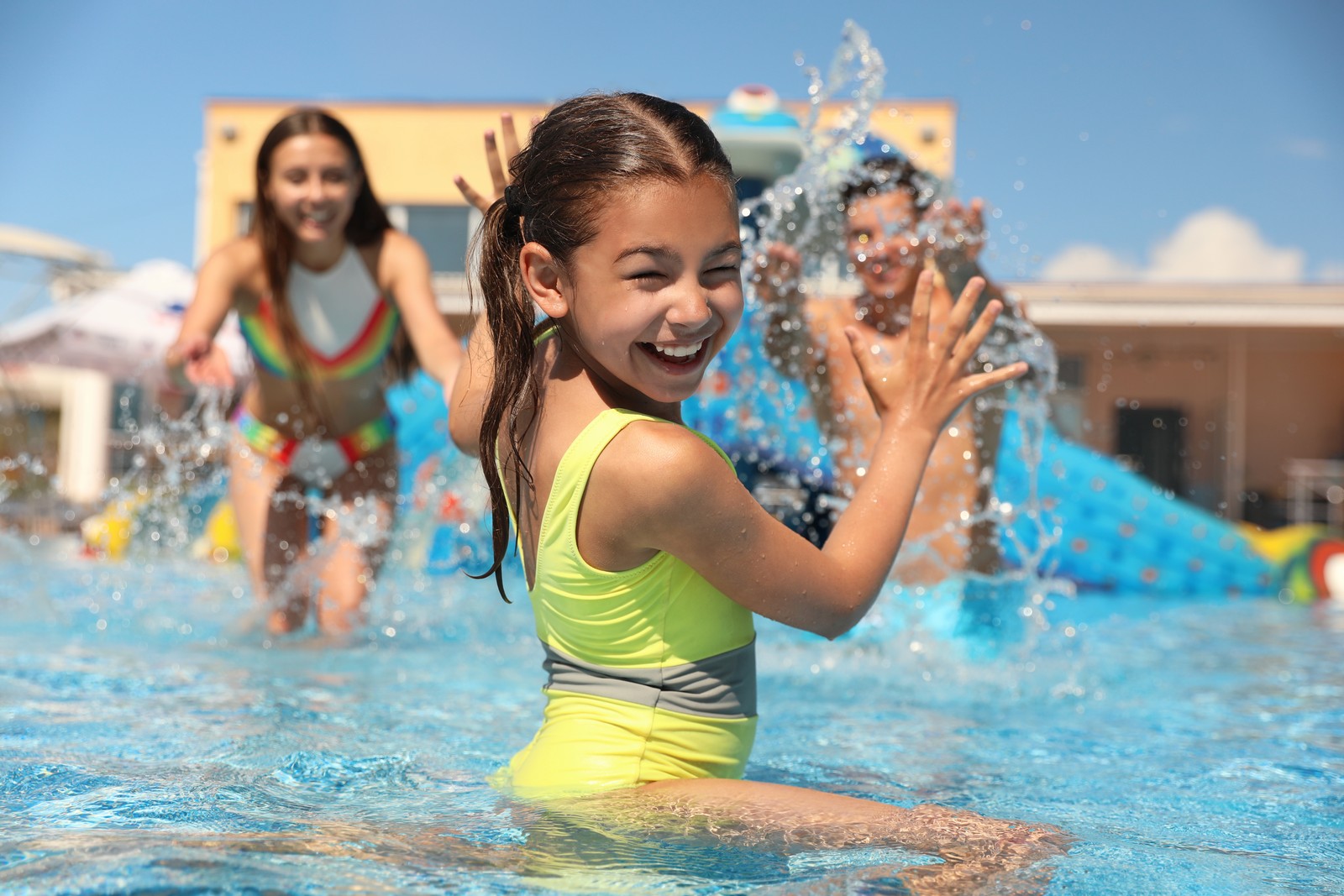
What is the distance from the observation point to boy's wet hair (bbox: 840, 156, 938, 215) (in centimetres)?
380

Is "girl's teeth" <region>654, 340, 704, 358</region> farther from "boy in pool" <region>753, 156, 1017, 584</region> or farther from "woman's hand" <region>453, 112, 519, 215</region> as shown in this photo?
"boy in pool" <region>753, 156, 1017, 584</region>

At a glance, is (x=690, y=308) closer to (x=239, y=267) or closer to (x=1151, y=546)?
(x=239, y=267)

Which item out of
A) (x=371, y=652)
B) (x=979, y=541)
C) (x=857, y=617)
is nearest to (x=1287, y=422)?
(x=979, y=541)

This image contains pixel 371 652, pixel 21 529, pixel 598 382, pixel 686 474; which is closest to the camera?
pixel 686 474

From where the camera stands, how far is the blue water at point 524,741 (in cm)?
A: 140

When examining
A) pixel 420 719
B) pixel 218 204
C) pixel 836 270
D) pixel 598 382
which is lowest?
pixel 420 719

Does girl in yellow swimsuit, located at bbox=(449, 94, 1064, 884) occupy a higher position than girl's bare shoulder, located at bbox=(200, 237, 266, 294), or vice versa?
girl's bare shoulder, located at bbox=(200, 237, 266, 294)

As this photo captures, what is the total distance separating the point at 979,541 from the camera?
155 inches

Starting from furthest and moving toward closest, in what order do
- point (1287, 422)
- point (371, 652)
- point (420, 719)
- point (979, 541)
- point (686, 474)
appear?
point (1287, 422) < point (979, 541) < point (371, 652) < point (420, 719) < point (686, 474)

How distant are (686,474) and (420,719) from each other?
1.31m

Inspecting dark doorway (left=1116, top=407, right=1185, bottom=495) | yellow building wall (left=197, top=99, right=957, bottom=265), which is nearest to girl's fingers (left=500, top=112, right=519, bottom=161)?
yellow building wall (left=197, top=99, right=957, bottom=265)

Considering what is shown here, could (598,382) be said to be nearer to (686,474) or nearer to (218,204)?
(686,474)

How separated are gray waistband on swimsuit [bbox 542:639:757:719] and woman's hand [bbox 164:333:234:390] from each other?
1575mm

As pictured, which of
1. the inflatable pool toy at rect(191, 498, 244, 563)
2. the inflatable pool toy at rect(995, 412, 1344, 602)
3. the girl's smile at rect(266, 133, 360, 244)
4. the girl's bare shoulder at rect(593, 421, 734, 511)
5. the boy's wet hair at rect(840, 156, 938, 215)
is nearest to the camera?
the girl's bare shoulder at rect(593, 421, 734, 511)
